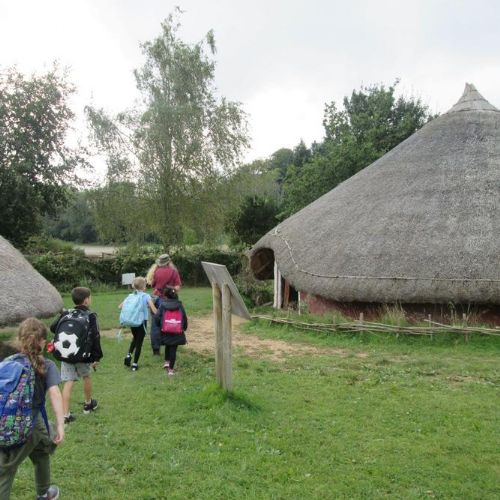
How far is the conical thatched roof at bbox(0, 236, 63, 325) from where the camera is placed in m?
7.66

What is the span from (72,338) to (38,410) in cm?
207

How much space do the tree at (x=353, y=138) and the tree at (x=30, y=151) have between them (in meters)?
11.2

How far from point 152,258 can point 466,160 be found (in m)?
15.6

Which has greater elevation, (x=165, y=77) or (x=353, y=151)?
(x=165, y=77)

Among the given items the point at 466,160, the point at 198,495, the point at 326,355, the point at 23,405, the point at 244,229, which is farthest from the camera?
the point at 244,229

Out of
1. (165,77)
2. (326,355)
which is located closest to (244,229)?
(165,77)

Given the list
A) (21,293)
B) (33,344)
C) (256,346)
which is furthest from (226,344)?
(256,346)

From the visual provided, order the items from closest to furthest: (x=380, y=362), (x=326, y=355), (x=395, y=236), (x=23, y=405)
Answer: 1. (x=23, y=405)
2. (x=380, y=362)
3. (x=326, y=355)
4. (x=395, y=236)

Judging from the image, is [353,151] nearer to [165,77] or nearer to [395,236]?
[165,77]

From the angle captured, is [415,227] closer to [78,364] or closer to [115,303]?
[78,364]

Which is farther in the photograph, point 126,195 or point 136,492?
point 126,195

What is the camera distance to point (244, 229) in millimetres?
29219


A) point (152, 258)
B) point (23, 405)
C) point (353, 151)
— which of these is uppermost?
point (353, 151)

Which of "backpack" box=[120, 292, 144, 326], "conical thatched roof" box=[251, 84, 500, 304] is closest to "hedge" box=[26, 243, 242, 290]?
"conical thatched roof" box=[251, 84, 500, 304]
